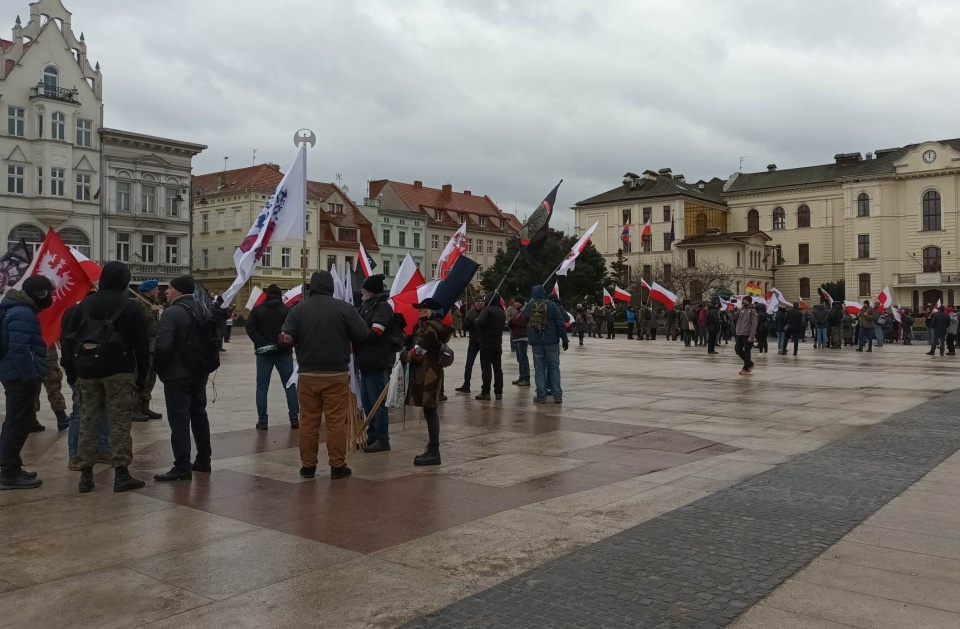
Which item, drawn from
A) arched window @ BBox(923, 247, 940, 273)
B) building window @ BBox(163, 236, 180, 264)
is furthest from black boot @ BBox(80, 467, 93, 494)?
arched window @ BBox(923, 247, 940, 273)

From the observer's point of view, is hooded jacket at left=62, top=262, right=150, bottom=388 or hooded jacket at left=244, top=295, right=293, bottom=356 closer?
hooded jacket at left=62, top=262, right=150, bottom=388

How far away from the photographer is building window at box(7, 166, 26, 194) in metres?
51.4

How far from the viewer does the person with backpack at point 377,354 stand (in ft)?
29.1

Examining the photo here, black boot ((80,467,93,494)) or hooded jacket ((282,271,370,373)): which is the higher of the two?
hooded jacket ((282,271,370,373))

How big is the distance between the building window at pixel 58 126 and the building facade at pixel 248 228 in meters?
15.8

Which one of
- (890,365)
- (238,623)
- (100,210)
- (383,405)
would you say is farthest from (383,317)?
(100,210)

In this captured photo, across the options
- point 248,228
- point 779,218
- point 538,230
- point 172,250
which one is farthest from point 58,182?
point 779,218

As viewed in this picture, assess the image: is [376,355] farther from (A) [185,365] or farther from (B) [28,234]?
(B) [28,234]

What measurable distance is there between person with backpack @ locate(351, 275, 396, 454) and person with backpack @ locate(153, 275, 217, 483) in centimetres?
166

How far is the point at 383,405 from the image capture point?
907 cm

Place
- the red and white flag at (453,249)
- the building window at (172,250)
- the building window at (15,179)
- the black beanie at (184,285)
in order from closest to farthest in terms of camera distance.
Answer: the black beanie at (184,285)
the red and white flag at (453,249)
the building window at (15,179)
the building window at (172,250)

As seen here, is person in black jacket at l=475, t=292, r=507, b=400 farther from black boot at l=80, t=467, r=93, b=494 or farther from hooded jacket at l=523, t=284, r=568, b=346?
black boot at l=80, t=467, r=93, b=494

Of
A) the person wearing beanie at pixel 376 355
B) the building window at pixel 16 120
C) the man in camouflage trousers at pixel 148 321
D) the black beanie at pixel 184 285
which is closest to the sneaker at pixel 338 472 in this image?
the person wearing beanie at pixel 376 355

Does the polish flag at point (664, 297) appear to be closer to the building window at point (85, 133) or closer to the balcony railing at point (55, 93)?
the building window at point (85, 133)
